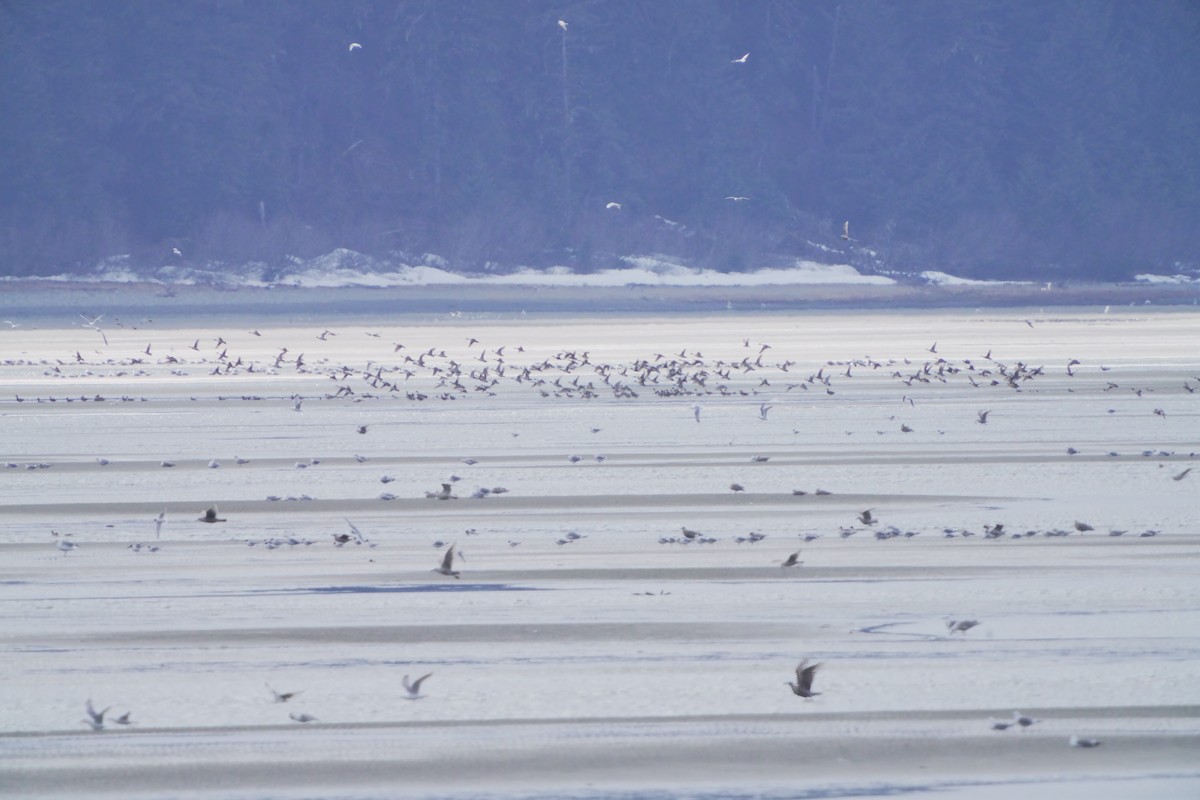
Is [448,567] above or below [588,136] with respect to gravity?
below

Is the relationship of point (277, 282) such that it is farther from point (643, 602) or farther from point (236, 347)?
point (643, 602)

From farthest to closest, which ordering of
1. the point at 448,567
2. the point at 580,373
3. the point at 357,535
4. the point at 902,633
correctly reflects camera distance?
the point at 580,373
the point at 357,535
the point at 448,567
the point at 902,633

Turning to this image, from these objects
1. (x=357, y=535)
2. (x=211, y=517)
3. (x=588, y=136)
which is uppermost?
(x=588, y=136)

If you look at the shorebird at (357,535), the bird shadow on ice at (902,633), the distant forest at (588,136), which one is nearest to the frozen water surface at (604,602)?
the bird shadow on ice at (902,633)

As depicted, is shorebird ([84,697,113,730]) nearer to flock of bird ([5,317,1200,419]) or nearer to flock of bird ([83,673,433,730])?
flock of bird ([83,673,433,730])

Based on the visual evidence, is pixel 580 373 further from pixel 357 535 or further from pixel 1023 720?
pixel 1023 720

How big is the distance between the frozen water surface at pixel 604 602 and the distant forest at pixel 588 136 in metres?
35.1

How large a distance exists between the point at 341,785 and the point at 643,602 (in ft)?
8.73

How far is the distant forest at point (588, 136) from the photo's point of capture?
5131 cm

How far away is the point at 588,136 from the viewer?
55906 mm

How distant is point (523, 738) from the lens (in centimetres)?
554

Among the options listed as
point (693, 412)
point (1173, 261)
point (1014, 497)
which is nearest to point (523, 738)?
point (1014, 497)

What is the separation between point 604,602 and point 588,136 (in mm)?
49512

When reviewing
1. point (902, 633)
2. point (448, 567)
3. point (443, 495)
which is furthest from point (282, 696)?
point (443, 495)
